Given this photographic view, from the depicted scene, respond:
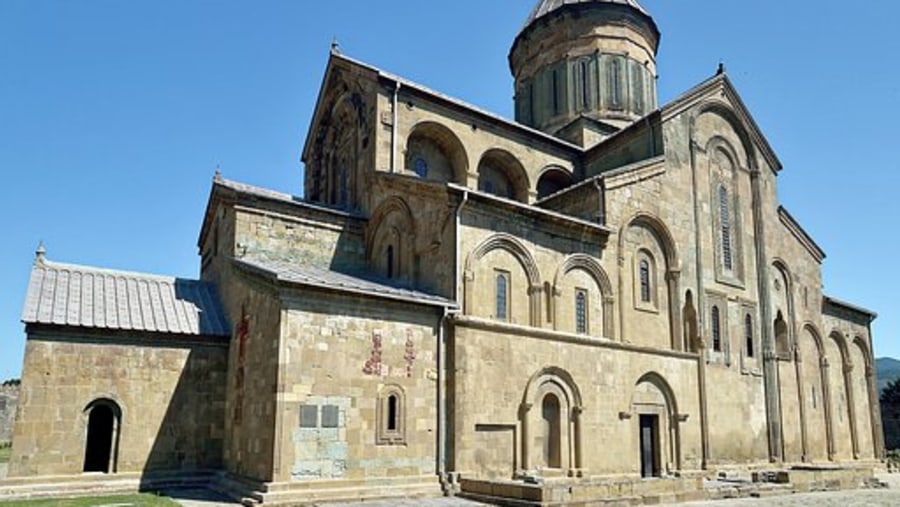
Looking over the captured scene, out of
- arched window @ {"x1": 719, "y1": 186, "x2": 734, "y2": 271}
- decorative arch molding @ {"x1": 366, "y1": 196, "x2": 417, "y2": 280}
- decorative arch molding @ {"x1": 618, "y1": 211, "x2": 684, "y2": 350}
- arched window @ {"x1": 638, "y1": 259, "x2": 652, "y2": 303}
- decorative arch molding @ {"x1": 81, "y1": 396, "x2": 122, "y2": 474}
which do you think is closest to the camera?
decorative arch molding @ {"x1": 81, "y1": 396, "x2": 122, "y2": 474}

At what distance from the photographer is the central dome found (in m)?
29.1

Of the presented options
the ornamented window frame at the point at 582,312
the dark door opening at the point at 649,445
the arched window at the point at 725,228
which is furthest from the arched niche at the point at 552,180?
the dark door opening at the point at 649,445

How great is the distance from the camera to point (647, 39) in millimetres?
30484

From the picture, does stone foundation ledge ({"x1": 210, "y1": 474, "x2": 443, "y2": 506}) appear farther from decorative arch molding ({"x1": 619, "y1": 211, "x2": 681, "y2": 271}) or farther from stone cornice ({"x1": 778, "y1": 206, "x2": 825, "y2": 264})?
stone cornice ({"x1": 778, "y1": 206, "x2": 825, "y2": 264})

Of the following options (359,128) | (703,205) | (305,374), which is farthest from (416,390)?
(703,205)

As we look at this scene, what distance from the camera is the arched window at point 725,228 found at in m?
23.8

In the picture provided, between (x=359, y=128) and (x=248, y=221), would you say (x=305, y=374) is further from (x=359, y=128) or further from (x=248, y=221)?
(x=359, y=128)

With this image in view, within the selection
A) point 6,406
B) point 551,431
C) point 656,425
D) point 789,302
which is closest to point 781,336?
point 789,302

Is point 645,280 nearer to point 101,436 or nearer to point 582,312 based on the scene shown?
point 582,312

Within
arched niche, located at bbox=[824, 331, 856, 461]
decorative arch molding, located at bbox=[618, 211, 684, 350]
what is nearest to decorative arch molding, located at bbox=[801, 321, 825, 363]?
arched niche, located at bbox=[824, 331, 856, 461]

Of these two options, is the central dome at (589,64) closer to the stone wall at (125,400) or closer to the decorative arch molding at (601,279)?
the decorative arch molding at (601,279)

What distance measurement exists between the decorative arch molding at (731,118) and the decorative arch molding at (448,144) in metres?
7.87

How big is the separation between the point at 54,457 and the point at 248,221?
7.02m

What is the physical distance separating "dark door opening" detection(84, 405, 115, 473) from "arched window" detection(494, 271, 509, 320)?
30.2 feet
